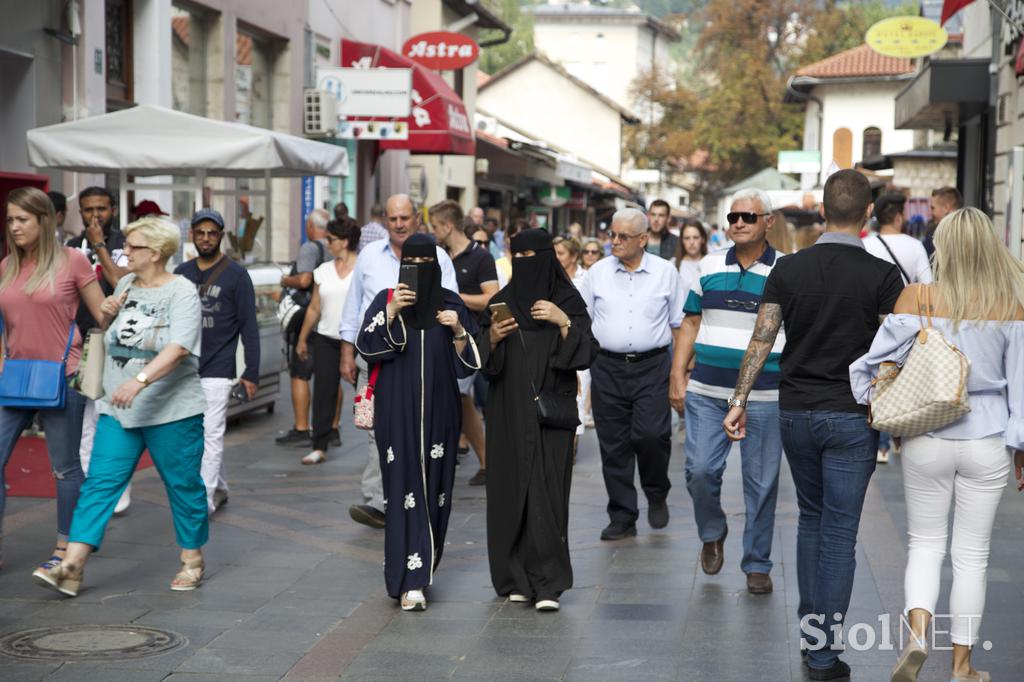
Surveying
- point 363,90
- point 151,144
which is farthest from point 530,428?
point 363,90

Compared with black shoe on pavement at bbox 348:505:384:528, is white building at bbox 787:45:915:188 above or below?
above

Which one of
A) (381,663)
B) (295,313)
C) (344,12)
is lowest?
(381,663)

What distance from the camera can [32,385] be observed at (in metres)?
7.17

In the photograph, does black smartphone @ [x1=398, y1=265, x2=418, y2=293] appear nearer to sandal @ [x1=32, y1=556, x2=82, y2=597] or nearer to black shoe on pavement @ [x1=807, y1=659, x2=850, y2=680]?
sandal @ [x1=32, y1=556, x2=82, y2=597]

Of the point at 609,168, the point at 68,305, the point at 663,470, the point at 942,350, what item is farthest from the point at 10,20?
the point at 609,168

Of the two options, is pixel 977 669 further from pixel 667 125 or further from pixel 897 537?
pixel 667 125

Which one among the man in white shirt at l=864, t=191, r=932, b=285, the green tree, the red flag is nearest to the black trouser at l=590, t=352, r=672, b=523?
the man in white shirt at l=864, t=191, r=932, b=285

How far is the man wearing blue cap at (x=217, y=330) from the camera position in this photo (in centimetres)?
896

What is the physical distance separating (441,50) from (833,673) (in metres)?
22.4

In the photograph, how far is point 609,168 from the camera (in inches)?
2616

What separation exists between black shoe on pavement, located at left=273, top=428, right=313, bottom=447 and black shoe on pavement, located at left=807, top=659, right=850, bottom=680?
7038 mm

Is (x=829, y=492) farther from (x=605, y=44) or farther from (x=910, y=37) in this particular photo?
(x=605, y=44)

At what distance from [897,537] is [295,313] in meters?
5.88

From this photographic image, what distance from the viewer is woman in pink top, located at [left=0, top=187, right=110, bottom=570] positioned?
23.7 ft
